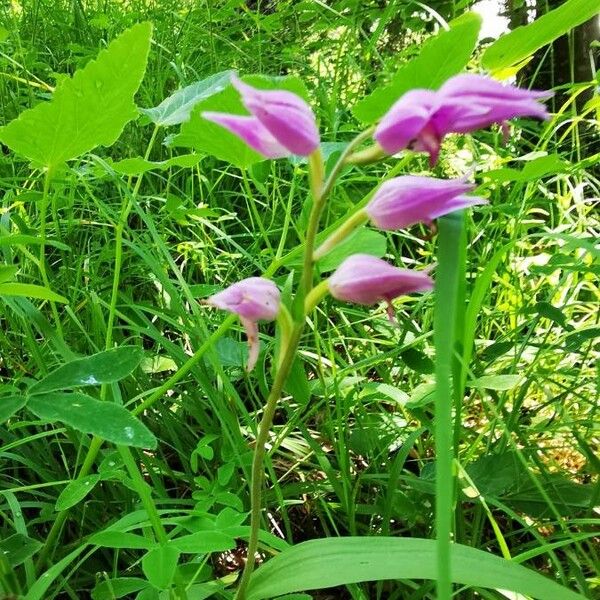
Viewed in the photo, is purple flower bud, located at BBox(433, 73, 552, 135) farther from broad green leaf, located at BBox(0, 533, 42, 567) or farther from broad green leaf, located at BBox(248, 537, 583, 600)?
broad green leaf, located at BBox(0, 533, 42, 567)

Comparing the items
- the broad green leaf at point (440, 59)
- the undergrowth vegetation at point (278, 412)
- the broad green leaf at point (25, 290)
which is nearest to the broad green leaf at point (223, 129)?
the undergrowth vegetation at point (278, 412)

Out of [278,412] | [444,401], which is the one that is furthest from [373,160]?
[278,412]

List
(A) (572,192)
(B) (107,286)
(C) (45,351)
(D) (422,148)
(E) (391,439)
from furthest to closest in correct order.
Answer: (A) (572,192)
(B) (107,286)
(C) (45,351)
(E) (391,439)
(D) (422,148)

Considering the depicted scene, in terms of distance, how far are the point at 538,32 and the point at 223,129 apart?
380mm

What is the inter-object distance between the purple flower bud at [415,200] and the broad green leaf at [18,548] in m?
0.47

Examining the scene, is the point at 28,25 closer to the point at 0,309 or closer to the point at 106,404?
the point at 0,309

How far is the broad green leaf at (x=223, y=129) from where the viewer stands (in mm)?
734

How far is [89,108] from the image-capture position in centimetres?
70

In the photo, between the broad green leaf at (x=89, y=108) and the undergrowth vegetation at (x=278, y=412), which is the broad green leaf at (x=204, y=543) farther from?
the broad green leaf at (x=89, y=108)

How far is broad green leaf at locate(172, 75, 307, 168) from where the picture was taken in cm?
73

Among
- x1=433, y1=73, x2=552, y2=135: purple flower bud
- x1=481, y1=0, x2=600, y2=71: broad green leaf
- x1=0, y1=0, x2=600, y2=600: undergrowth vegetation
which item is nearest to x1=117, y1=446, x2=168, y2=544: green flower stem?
x1=0, y1=0, x2=600, y2=600: undergrowth vegetation

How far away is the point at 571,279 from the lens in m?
1.51

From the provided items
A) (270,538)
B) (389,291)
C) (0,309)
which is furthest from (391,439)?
(0,309)

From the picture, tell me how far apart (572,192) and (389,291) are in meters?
1.21
